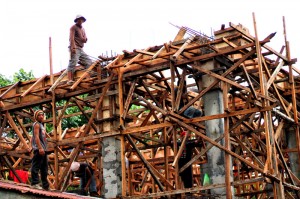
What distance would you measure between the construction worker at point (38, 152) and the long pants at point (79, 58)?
5.88 m

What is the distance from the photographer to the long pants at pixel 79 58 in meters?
22.5

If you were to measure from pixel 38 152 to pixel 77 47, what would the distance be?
633cm

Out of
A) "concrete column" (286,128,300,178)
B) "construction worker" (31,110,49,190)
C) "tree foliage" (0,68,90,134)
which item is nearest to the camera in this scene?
"construction worker" (31,110,49,190)

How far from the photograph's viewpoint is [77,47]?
2244 cm

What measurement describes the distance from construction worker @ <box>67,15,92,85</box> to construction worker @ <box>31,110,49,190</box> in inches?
224

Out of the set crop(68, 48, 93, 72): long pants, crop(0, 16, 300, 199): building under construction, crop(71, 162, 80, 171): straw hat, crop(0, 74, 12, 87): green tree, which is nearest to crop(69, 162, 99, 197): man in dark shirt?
crop(71, 162, 80, 171): straw hat

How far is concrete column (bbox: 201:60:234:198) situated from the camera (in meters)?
19.5

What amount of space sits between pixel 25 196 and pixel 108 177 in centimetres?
696

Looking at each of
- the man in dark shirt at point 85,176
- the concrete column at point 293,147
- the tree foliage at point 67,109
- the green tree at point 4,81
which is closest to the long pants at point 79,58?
the man in dark shirt at point 85,176

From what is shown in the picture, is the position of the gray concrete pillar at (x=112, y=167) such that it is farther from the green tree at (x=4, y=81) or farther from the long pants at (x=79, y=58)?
the green tree at (x=4, y=81)

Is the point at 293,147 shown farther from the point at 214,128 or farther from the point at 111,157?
the point at 111,157

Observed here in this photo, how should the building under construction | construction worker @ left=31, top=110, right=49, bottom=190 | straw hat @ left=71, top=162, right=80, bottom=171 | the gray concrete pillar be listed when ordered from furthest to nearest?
straw hat @ left=71, top=162, right=80, bottom=171 < the gray concrete pillar < the building under construction < construction worker @ left=31, top=110, right=49, bottom=190

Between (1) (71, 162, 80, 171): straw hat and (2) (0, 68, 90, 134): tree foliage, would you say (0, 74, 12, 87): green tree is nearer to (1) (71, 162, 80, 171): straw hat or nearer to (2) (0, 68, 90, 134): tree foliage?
(2) (0, 68, 90, 134): tree foliage

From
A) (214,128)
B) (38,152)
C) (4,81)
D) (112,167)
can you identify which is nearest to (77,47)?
(112,167)
